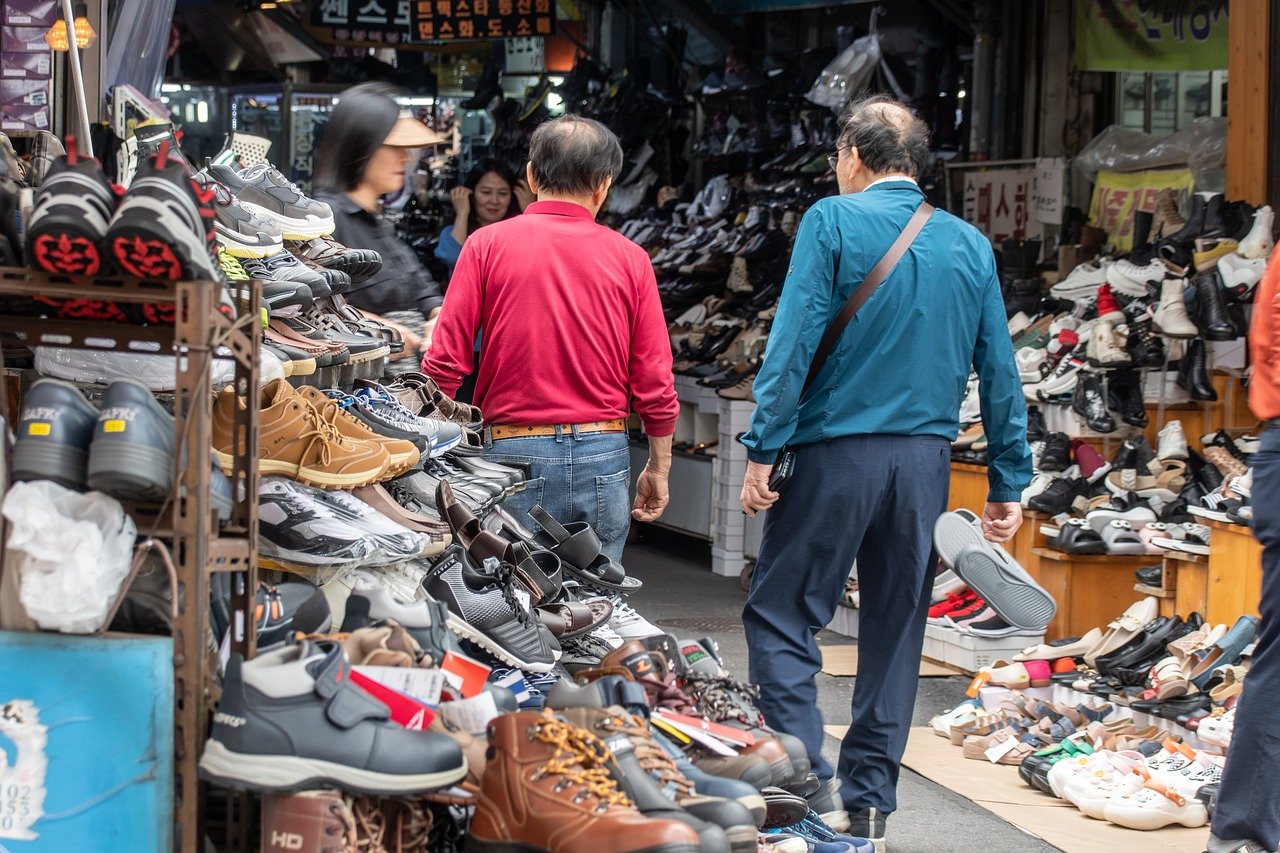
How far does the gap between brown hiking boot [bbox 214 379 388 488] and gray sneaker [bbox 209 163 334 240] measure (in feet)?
2.77

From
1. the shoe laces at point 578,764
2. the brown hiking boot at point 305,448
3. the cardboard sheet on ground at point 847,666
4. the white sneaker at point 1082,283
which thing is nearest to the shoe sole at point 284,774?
the shoe laces at point 578,764

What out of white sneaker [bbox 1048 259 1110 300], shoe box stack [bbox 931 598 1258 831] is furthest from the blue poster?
white sneaker [bbox 1048 259 1110 300]

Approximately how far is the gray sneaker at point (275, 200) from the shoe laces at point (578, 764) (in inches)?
83.0

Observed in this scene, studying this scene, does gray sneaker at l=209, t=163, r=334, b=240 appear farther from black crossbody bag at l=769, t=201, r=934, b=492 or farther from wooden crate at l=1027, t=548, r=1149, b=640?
wooden crate at l=1027, t=548, r=1149, b=640

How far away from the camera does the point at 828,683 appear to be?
269 inches

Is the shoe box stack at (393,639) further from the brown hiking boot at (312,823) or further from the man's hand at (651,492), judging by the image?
the man's hand at (651,492)

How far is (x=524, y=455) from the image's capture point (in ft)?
15.2

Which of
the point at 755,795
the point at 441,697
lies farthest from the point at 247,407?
the point at 755,795

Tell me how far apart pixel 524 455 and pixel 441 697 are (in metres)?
1.88

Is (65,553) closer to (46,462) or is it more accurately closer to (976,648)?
(46,462)

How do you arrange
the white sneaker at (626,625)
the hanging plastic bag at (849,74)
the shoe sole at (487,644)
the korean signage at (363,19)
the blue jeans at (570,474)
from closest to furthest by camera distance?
the shoe sole at (487,644)
the white sneaker at (626,625)
the blue jeans at (570,474)
the hanging plastic bag at (849,74)
the korean signage at (363,19)

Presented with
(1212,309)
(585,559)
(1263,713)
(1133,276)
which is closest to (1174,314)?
(1212,309)

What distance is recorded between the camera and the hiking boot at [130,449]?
246 cm

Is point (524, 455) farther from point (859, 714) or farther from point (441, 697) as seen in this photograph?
point (441, 697)
